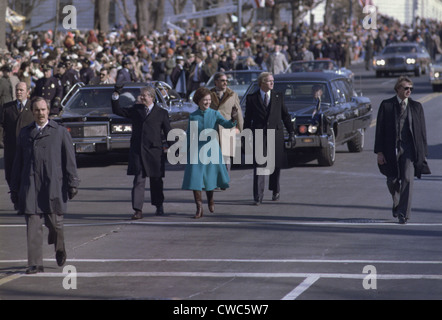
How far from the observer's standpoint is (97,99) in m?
21.0

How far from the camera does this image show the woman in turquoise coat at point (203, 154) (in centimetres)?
1357

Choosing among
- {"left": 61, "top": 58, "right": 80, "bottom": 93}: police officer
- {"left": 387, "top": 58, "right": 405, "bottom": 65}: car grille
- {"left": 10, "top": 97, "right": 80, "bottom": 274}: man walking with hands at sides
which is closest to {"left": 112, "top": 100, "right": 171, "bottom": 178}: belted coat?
{"left": 10, "top": 97, "right": 80, "bottom": 274}: man walking with hands at sides

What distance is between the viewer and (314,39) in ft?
201

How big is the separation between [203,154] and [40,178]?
12.4ft

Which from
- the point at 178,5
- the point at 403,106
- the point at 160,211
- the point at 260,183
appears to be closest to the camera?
the point at 403,106

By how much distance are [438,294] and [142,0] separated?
156ft

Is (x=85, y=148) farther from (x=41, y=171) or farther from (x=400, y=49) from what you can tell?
(x=400, y=49)

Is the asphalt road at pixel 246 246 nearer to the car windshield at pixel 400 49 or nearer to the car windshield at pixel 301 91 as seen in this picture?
the car windshield at pixel 301 91

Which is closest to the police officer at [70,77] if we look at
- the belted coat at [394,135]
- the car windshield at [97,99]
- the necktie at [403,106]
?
the car windshield at [97,99]

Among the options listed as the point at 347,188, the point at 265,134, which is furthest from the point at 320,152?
the point at 265,134

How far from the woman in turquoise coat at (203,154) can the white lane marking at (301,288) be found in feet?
13.6

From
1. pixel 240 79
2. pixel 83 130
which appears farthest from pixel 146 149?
pixel 240 79
